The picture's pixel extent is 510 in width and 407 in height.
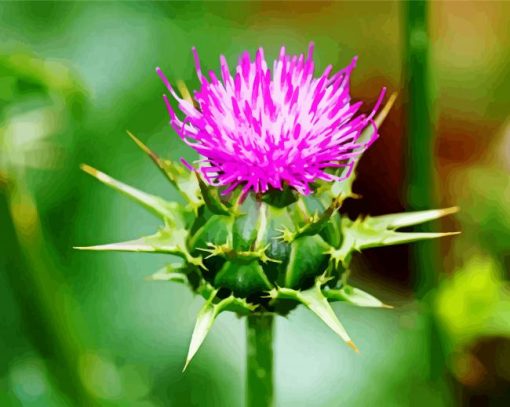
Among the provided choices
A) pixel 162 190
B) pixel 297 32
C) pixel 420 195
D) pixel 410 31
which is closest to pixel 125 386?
pixel 162 190

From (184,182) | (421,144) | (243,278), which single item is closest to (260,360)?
(243,278)

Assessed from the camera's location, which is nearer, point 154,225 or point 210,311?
point 210,311

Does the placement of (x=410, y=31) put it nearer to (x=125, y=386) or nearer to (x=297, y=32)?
(x=125, y=386)

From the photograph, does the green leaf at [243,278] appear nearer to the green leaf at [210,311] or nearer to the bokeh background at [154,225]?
the green leaf at [210,311]

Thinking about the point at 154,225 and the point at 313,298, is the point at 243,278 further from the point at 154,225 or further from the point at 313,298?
the point at 154,225

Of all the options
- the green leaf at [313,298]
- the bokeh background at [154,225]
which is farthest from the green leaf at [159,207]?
the bokeh background at [154,225]

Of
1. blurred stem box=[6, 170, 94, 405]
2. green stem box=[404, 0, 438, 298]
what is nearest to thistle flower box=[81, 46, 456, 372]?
green stem box=[404, 0, 438, 298]
